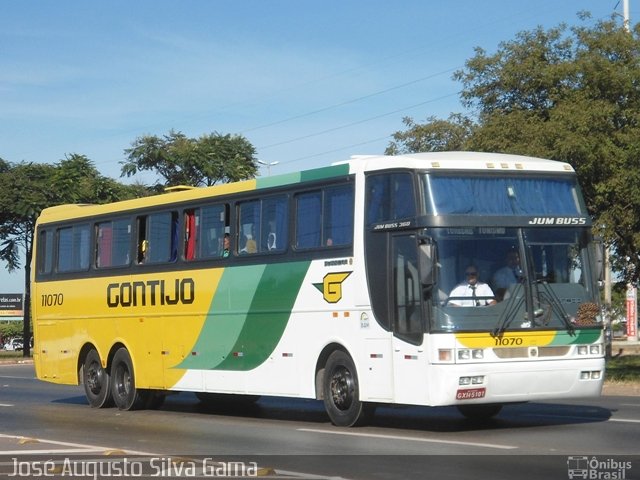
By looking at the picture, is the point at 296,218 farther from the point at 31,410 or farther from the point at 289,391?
the point at 31,410

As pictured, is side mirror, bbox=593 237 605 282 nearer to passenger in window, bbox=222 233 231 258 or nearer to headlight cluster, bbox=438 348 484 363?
headlight cluster, bbox=438 348 484 363

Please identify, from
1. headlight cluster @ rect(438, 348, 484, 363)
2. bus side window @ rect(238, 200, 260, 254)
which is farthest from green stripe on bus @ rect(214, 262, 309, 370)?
headlight cluster @ rect(438, 348, 484, 363)

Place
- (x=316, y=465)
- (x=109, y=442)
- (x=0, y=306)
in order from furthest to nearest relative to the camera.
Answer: (x=0, y=306) < (x=109, y=442) < (x=316, y=465)

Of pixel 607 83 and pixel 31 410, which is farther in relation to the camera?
pixel 607 83

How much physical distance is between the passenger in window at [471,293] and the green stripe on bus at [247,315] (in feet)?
9.40

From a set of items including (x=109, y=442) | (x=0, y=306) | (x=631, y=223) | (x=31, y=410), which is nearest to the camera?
(x=109, y=442)

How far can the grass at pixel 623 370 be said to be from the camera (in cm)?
2839

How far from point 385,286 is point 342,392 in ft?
5.76

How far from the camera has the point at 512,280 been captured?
50.0ft

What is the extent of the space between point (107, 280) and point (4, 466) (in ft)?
32.6

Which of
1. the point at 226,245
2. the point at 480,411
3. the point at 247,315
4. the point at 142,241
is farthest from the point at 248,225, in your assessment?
the point at 480,411

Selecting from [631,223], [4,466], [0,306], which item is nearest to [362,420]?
[4,466]

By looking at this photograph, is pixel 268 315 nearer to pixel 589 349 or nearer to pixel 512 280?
pixel 512 280

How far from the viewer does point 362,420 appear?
16.3 m
